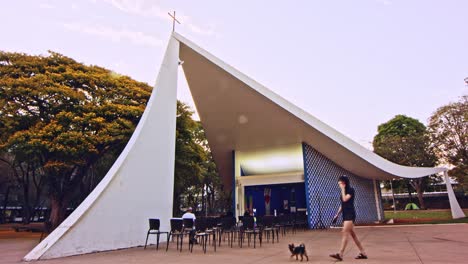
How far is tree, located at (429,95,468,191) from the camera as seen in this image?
74.2ft

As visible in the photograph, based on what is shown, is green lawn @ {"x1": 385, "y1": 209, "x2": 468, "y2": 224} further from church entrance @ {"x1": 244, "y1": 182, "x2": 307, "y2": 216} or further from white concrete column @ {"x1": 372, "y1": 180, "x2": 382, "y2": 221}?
church entrance @ {"x1": 244, "y1": 182, "x2": 307, "y2": 216}

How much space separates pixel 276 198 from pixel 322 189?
394 cm

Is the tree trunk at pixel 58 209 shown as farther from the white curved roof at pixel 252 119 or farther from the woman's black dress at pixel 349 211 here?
the woman's black dress at pixel 349 211

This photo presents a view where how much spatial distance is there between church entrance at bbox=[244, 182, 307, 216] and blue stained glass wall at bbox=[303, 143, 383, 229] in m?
2.30

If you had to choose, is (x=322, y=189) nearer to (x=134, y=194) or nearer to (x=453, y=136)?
(x=134, y=194)

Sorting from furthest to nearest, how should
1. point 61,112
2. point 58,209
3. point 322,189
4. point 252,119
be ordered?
point 58,209
point 322,189
point 252,119
point 61,112

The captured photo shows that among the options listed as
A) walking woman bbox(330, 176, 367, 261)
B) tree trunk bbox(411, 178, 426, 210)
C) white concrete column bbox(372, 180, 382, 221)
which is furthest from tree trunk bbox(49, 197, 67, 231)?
tree trunk bbox(411, 178, 426, 210)

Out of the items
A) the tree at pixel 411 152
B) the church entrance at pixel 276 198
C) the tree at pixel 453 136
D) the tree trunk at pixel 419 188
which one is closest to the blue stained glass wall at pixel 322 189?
the church entrance at pixel 276 198

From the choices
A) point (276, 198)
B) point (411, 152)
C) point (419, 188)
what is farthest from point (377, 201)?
point (419, 188)

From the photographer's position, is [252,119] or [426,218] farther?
[426,218]

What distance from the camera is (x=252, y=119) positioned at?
13523mm

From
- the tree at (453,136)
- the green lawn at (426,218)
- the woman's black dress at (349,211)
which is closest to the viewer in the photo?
the woman's black dress at (349,211)

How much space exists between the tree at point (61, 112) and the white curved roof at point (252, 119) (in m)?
3.75

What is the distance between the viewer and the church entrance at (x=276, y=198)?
1723 cm
